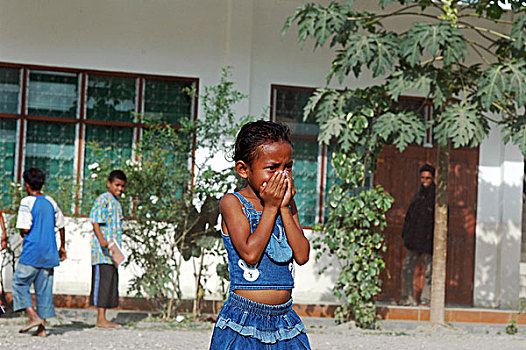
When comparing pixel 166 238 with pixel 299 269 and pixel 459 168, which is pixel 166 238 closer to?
pixel 299 269

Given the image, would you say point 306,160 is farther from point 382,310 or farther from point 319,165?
point 382,310

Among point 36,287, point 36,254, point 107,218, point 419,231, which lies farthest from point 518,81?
point 36,287

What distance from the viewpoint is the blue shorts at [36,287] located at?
7734 millimetres

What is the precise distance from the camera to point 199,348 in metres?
7.40

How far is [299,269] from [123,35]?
3.80 meters

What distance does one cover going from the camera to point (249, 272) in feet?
11.0

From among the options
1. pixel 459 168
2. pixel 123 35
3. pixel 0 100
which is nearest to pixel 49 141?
pixel 0 100

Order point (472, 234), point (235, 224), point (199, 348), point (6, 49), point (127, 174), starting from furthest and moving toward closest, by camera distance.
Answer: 1. point (472, 234)
2. point (6, 49)
3. point (127, 174)
4. point (199, 348)
5. point (235, 224)

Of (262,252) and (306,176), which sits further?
(306,176)

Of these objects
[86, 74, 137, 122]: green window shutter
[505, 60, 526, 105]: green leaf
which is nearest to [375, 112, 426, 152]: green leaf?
[505, 60, 526, 105]: green leaf

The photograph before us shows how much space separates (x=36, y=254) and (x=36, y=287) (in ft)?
1.10

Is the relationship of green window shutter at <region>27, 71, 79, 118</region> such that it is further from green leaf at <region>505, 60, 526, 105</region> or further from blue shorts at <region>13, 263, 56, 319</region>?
green leaf at <region>505, 60, 526, 105</region>

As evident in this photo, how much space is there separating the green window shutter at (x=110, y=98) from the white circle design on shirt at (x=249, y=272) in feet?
24.6

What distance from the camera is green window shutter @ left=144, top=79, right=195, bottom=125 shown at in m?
10.8
